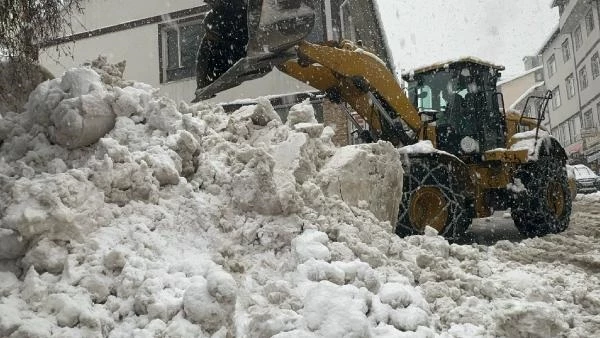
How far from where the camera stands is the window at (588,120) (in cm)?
3001

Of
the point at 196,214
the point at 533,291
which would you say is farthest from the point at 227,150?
the point at 533,291

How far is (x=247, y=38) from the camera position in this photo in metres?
4.69

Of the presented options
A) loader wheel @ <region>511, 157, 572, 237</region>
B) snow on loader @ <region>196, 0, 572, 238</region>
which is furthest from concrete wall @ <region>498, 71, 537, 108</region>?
loader wheel @ <region>511, 157, 572, 237</region>

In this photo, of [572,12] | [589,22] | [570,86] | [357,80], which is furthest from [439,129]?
[570,86]

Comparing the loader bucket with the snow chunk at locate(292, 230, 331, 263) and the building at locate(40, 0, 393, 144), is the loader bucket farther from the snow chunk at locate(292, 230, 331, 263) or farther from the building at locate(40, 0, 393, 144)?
the building at locate(40, 0, 393, 144)

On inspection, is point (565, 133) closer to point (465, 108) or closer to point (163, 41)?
point (163, 41)

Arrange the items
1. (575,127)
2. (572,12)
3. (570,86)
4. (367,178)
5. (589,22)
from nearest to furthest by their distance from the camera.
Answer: (367,178), (589,22), (572,12), (575,127), (570,86)

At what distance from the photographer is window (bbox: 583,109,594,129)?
30013 mm

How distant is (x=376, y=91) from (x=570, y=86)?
32.0 metres

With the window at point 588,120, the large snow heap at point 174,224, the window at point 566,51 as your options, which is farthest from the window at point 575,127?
the large snow heap at point 174,224

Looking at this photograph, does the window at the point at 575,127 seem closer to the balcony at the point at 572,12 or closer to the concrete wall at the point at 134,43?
the balcony at the point at 572,12

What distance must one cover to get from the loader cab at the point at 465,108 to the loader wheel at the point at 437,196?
0.91m

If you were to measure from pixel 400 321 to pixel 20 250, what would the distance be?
6.29 ft

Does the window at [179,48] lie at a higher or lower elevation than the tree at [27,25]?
higher
